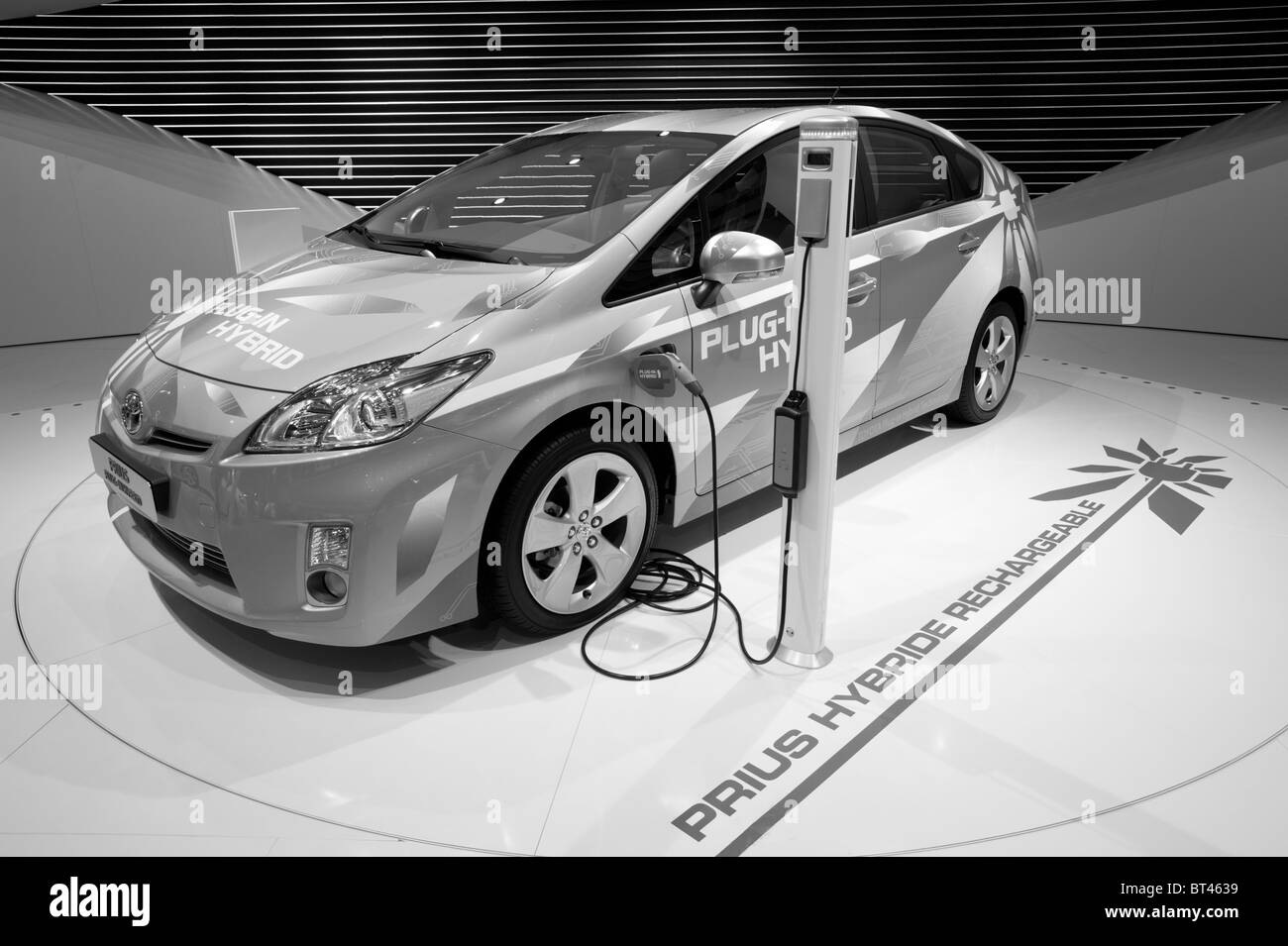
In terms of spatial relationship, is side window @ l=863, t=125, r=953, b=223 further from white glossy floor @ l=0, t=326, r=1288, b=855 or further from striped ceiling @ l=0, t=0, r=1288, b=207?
striped ceiling @ l=0, t=0, r=1288, b=207

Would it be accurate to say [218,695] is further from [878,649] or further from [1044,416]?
[1044,416]

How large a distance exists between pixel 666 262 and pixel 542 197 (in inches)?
27.0

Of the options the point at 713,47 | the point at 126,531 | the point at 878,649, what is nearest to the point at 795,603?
the point at 878,649

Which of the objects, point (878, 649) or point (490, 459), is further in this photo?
point (878, 649)

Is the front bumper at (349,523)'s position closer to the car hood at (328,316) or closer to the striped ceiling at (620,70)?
the car hood at (328,316)

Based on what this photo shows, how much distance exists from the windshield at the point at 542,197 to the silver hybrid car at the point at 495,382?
11 millimetres

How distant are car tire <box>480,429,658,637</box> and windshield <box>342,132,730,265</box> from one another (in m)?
0.53

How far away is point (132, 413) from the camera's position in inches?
87.1

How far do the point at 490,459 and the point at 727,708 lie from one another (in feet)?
2.55

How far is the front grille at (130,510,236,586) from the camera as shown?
206cm

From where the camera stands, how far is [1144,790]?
181 cm

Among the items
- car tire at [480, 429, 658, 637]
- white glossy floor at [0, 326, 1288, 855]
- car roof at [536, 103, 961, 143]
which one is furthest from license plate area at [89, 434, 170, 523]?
car roof at [536, 103, 961, 143]

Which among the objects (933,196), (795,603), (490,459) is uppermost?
(933,196)

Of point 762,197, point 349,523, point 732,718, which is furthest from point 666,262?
point 732,718
